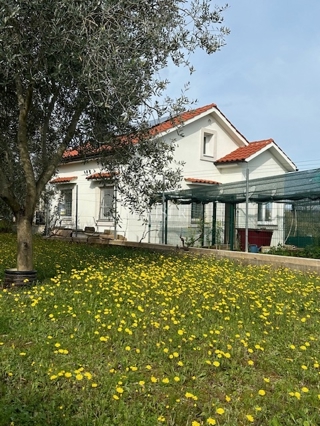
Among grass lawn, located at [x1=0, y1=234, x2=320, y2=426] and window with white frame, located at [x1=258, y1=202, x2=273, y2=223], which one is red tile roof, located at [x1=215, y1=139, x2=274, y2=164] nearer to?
window with white frame, located at [x1=258, y1=202, x2=273, y2=223]

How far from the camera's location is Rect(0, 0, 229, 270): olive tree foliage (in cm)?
525

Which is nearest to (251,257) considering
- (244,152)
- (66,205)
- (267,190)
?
(267,190)

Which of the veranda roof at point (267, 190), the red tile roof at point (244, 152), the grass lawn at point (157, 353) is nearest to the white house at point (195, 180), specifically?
the red tile roof at point (244, 152)

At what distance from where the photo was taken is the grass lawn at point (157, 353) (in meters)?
3.03

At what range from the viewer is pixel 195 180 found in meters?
17.3

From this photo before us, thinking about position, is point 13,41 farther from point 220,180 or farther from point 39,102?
point 220,180

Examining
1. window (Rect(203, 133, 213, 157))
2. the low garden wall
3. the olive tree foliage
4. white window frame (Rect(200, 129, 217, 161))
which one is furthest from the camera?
window (Rect(203, 133, 213, 157))

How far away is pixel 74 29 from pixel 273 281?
5469 mm

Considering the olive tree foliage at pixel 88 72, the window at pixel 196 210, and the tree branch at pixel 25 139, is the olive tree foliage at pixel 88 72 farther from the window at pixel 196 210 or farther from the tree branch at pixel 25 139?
the window at pixel 196 210

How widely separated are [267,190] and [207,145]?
7.26 metres

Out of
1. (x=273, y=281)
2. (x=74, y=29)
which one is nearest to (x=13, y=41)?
(x=74, y=29)

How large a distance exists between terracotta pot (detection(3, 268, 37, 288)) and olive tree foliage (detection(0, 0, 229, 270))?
0.18 m

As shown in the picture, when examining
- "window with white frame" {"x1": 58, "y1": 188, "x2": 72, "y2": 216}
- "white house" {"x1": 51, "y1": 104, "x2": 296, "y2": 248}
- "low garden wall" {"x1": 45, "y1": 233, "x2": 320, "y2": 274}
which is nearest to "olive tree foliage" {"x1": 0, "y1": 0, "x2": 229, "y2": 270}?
"low garden wall" {"x1": 45, "y1": 233, "x2": 320, "y2": 274}

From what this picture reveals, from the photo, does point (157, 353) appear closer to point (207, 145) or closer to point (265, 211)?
point (265, 211)
